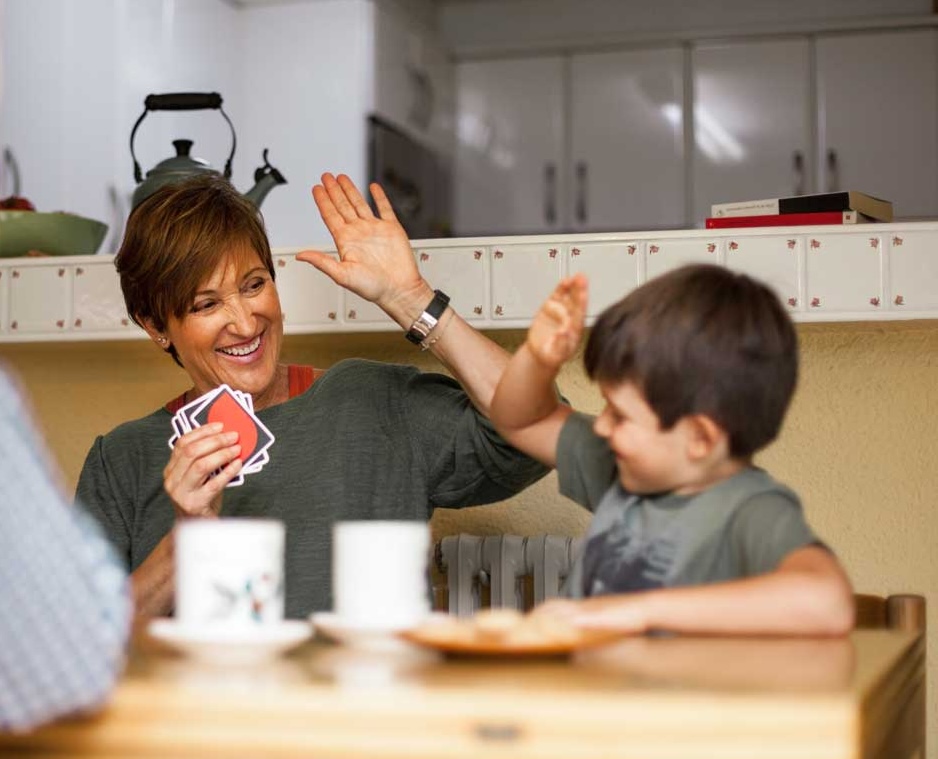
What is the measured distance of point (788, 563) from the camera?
96 centimetres

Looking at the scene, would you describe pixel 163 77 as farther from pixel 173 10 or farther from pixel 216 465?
pixel 216 465

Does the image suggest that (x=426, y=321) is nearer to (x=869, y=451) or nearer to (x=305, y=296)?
(x=305, y=296)

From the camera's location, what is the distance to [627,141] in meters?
4.30

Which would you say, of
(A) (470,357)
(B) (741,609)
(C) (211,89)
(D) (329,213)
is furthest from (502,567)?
(C) (211,89)

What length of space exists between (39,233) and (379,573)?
157 centimetres

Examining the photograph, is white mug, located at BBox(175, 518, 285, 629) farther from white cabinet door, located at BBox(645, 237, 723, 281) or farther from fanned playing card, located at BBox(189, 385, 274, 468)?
white cabinet door, located at BBox(645, 237, 723, 281)

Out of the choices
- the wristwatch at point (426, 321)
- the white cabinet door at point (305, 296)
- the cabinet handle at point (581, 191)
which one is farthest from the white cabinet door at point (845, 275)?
the cabinet handle at point (581, 191)

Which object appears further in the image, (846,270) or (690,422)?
(846,270)

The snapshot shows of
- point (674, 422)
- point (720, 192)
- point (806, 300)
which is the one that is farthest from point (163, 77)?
point (674, 422)

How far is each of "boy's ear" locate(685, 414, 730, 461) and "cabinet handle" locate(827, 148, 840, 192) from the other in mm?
3238

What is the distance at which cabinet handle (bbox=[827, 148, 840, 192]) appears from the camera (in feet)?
13.5

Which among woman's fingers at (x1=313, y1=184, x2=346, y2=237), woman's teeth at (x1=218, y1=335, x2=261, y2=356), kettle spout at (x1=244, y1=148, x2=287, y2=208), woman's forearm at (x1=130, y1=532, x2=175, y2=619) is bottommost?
woman's forearm at (x1=130, y1=532, x2=175, y2=619)

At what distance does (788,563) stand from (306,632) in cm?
37

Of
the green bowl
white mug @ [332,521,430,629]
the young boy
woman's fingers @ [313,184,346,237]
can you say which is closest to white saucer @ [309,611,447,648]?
white mug @ [332,521,430,629]
